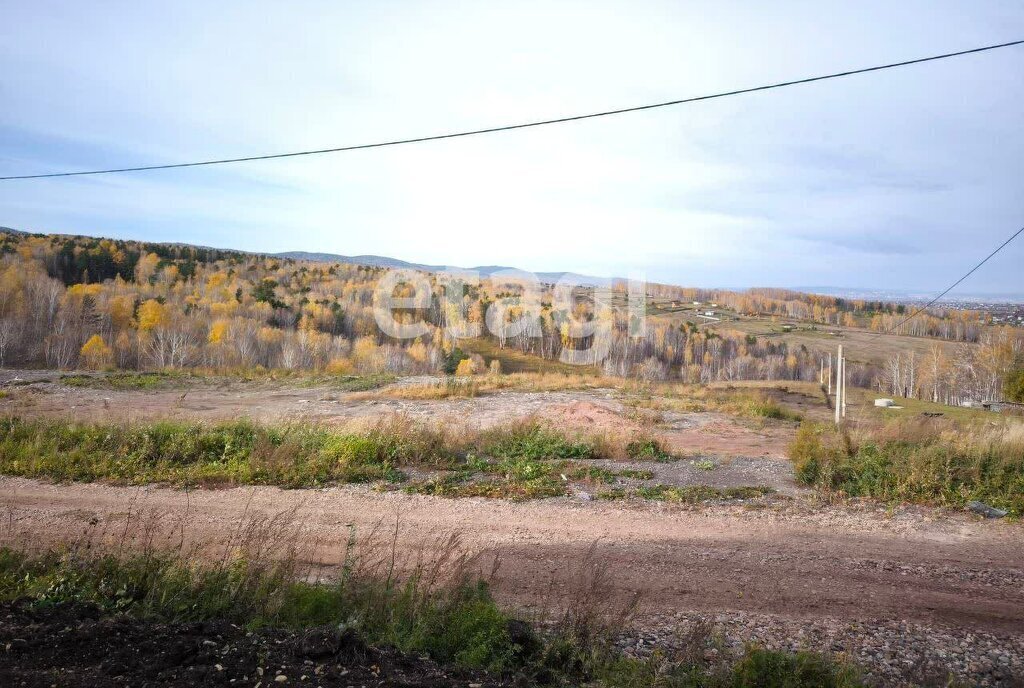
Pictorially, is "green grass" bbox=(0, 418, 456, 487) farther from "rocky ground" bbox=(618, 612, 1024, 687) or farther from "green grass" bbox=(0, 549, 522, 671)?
"rocky ground" bbox=(618, 612, 1024, 687)

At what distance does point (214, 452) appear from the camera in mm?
10375

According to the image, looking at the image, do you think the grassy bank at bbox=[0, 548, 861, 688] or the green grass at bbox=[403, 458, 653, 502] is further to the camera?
the green grass at bbox=[403, 458, 653, 502]

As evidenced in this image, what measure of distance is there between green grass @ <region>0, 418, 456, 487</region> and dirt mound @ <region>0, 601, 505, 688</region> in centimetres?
524

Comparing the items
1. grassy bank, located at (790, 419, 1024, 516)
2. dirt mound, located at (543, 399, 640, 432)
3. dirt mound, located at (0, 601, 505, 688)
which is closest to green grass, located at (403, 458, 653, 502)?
grassy bank, located at (790, 419, 1024, 516)

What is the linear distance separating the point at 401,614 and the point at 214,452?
7188 millimetres

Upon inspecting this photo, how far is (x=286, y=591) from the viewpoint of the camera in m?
4.68

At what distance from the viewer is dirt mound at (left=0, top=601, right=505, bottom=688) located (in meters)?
3.37

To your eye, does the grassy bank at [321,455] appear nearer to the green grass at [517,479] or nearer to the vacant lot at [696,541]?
the green grass at [517,479]

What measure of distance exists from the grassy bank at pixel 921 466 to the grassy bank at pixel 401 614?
19.6 ft

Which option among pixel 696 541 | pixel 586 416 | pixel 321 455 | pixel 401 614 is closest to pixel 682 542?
pixel 696 541

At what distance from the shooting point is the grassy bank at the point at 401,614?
394 cm

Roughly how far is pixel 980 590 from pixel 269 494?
8319mm

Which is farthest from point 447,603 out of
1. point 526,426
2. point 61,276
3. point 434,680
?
point 61,276

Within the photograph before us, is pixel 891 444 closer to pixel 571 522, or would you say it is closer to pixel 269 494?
pixel 571 522
